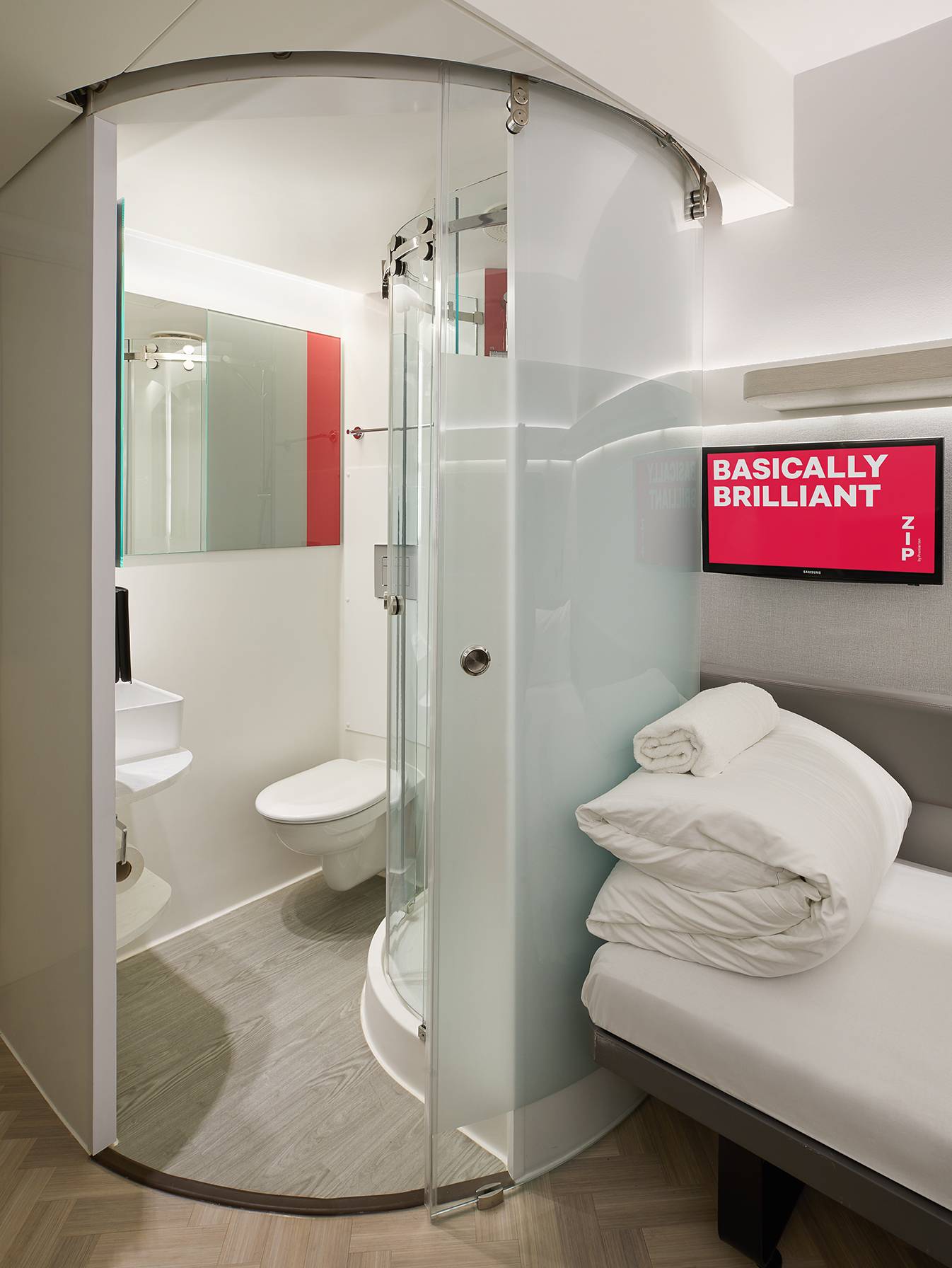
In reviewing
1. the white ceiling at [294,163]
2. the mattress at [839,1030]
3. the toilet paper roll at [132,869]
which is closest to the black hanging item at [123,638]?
the toilet paper roll at [132,869]

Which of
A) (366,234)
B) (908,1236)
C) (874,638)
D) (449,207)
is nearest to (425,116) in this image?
(449,207)

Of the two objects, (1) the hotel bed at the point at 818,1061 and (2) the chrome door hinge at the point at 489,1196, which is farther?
(2) the chrome door hinge at the point at 489,1196

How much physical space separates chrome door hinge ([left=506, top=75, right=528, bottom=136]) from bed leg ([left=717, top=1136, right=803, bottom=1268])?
2.05m

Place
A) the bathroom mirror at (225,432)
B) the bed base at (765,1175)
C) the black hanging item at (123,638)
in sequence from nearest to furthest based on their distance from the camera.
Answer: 1. the bed base at (765,1175)
2. the black hanging item at (123,638)
3. the bathroom mirror at (225,432)

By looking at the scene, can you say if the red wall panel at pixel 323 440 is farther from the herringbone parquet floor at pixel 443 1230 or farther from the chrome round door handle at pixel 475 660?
the herringbone parquet floor at pixel 443 1230

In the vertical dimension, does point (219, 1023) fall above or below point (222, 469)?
below

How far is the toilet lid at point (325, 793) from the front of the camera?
8.99 ft

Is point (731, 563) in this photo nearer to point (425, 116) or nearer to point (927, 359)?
point (927, 359)

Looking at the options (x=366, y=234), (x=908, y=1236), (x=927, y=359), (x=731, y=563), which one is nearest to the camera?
(x=908, y=1236)

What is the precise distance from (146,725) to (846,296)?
2.24 meters

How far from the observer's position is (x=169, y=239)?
2691 millimetres

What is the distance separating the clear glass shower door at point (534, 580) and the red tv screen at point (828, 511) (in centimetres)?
38

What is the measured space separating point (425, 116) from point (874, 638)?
1670 mm

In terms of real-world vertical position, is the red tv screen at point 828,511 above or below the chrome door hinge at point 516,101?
below
